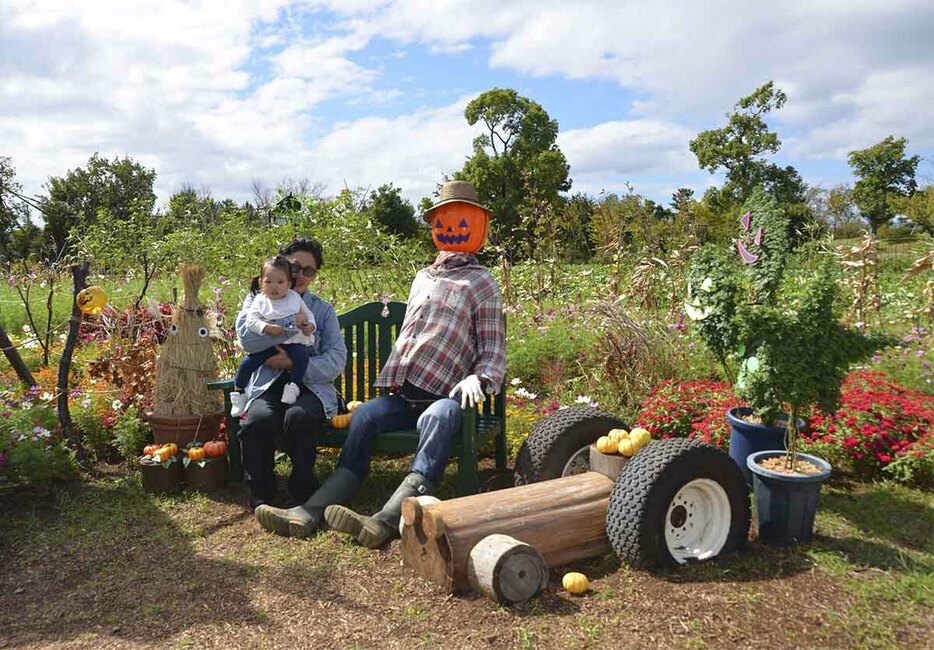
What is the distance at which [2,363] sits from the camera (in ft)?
22.5

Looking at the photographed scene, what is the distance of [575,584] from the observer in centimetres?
271

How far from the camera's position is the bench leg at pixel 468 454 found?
349cm

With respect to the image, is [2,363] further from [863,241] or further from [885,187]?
[885,187]

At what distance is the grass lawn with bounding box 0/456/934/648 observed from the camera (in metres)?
2.47

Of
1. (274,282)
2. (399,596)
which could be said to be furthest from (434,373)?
(399,596)

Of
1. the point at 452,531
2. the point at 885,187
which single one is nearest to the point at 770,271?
the point at 452,531

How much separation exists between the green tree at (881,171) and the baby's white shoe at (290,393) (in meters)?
28.7

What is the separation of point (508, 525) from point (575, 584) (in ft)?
1.08

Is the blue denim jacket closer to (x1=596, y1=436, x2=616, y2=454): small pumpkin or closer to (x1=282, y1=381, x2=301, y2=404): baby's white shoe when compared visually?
(x1=282, y1=381, x2=301, y2=404): baby's white shoe

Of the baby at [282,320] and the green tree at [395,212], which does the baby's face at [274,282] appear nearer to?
the baby at [282,320]

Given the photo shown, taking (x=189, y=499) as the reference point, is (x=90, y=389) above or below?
above

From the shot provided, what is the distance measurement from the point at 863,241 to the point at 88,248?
1090 centimetres

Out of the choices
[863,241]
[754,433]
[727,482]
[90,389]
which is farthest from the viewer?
[863,241]

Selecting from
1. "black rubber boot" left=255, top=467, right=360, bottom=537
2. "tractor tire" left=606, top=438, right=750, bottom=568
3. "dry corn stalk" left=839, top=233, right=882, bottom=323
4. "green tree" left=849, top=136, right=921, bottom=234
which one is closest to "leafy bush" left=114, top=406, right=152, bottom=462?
"black rubber boot" left=255, top=467, right=360, bottom=537
